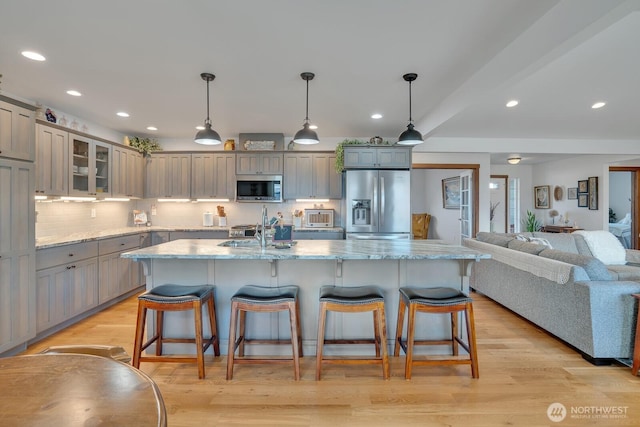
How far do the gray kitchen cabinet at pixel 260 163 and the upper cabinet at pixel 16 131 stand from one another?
268 centimetres

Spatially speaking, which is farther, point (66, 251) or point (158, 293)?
point (66, 251)

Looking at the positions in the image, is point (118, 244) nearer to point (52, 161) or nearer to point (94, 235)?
point (94, 235)

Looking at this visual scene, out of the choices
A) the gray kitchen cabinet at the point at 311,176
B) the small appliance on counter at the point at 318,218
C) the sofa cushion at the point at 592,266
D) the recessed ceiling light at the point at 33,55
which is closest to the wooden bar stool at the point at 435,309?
the sofa cushion at the point at 592,266

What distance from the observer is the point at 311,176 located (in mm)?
5152

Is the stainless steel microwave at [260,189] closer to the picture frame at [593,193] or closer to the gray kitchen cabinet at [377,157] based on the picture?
the gray kitchen cabinet at [377,157]

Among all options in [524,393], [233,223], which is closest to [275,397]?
[524,393]

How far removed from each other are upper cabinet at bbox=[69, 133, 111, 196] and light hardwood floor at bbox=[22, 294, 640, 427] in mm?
1995

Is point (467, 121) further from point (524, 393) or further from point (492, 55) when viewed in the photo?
point (524, 393)

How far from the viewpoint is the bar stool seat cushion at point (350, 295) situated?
215 cm

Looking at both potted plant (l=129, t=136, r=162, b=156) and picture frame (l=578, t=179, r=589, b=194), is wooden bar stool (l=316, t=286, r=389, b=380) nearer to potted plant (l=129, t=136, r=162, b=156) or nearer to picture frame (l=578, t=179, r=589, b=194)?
potted plant (l=129, t=136, r=162, b=156)

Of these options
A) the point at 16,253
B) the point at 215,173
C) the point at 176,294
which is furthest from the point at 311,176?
the point at 16,253

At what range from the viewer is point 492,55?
2518mm

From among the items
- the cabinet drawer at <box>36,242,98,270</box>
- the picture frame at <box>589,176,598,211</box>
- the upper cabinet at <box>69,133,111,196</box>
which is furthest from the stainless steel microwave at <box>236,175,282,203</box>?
the picture frame at <box>589,176,598,211</box>

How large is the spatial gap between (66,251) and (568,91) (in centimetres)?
539
